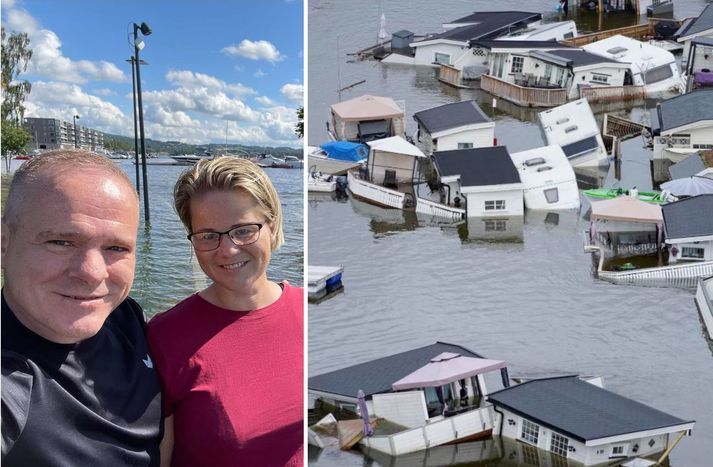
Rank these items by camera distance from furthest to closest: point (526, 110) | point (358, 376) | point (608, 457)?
point (526, 110), point (358, 376), point (608, 457)

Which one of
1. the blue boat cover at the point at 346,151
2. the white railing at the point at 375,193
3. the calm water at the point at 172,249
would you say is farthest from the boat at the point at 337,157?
the calm water at the point at 172,249

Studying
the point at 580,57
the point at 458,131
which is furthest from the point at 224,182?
the point at 580,57

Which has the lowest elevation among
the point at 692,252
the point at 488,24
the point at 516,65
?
the point at 692,252

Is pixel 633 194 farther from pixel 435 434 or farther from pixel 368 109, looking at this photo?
pixel 435 434

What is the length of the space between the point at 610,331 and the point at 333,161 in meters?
7.04

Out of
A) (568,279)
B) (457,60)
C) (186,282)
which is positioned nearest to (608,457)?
(568,279)

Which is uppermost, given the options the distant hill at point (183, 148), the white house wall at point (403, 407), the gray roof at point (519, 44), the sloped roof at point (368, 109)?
the gray roof at point (519, 44)

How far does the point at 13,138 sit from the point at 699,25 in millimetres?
19879

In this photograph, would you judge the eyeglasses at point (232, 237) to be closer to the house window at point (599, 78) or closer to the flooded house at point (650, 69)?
the house window at point (599, 78)

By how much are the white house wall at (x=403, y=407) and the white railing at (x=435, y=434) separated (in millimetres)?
232

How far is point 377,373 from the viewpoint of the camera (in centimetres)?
835

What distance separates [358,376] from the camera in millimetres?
8305

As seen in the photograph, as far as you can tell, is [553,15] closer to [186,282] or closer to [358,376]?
[358,376]

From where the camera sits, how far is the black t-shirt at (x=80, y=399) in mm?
1244
